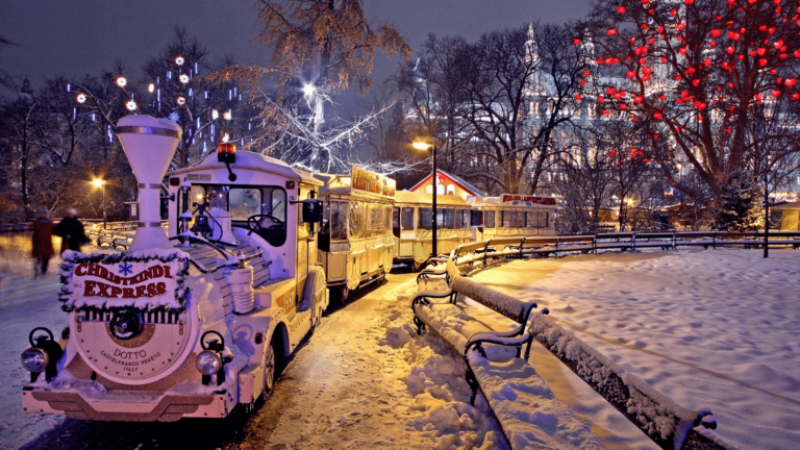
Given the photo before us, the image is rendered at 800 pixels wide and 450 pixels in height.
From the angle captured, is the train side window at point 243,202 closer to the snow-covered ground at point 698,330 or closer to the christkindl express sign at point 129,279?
the christkindl express sign at point 129,279

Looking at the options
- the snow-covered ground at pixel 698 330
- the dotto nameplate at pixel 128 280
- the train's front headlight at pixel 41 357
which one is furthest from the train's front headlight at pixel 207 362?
the snow-covered ground at pixel 698 330

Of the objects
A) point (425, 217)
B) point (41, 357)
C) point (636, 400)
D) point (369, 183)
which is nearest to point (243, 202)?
point (41, 357)

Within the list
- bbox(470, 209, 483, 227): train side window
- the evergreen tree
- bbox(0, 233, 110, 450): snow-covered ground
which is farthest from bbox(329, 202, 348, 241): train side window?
the evergreen tree

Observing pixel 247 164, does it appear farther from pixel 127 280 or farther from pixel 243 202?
pixel 127 280

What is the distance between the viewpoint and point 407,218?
17938 millimetres

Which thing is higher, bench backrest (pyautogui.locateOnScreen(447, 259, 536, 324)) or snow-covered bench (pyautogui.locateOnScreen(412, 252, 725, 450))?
bench backrest (pyautogui.locateOnScreen(447, 259, 536, 324))

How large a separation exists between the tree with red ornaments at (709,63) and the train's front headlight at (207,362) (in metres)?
25.5

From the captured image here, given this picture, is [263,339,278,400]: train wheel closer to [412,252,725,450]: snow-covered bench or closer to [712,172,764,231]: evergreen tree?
[412,252,725,450]: snow-covered bench

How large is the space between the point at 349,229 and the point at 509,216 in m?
14.5

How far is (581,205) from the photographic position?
35562 mm

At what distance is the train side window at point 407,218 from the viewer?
1777 centimetres

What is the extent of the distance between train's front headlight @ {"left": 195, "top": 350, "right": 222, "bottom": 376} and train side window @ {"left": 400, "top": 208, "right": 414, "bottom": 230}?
552 inches

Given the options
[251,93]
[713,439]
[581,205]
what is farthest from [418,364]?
[581,205]

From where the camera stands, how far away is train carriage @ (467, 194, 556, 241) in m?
22.5
